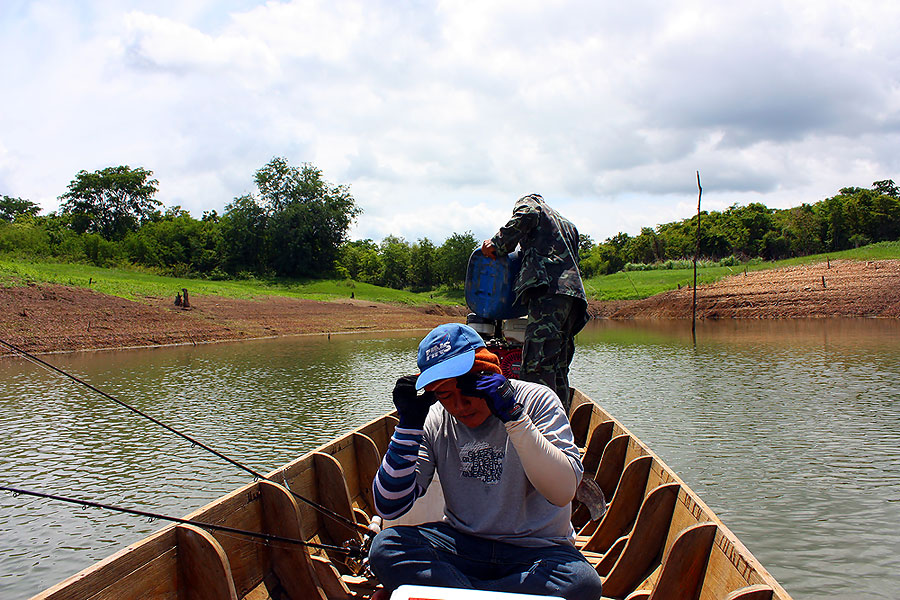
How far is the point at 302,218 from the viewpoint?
2461 inches

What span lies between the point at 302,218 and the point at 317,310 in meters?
26.2

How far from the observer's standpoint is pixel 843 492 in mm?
7227

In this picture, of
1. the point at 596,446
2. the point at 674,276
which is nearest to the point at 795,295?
the point at 674,276

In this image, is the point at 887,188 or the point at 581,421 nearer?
the point at 581,421

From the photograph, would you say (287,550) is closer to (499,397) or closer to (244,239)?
(499,397)

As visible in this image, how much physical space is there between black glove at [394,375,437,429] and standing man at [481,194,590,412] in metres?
2.99

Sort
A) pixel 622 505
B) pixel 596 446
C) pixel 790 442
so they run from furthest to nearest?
pixel 790 442, pixel 596 446, pixel 622 505

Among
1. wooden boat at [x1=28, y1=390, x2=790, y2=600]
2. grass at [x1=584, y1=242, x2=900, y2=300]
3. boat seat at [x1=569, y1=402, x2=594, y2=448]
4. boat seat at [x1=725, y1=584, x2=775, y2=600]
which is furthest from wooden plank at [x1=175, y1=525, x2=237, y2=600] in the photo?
grass at [x1=584, y1=242, x2=900, y2=300]

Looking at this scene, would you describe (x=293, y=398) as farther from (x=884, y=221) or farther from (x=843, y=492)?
(x=884, y=221)

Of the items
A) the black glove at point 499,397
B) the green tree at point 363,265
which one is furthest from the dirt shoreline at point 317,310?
the green tree at point 363,265

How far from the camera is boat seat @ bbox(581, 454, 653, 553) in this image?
4.52 m

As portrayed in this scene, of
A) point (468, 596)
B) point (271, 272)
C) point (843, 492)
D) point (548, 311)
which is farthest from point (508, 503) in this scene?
point (271, 272)

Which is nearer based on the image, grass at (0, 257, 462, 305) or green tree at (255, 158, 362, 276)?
grass at (0, 257, 462, 305)

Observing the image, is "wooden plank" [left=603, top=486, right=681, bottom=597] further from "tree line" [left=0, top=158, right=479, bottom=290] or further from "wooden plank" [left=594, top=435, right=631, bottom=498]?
"tree line" [left=0, top=158, right=479, bottom=290]
